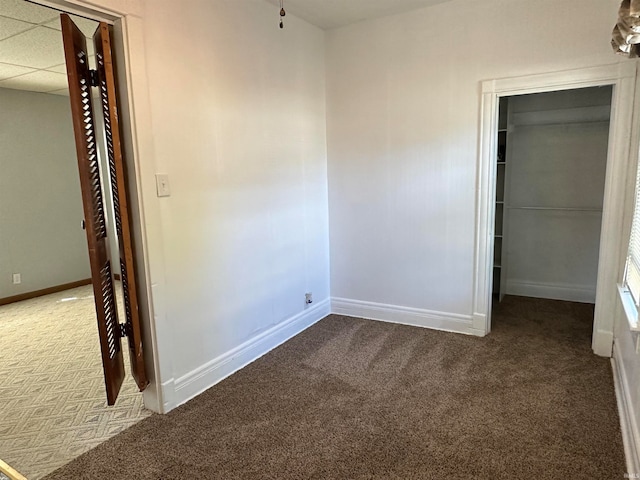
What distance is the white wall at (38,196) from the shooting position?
4.95 m

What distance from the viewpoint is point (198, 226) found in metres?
2.64

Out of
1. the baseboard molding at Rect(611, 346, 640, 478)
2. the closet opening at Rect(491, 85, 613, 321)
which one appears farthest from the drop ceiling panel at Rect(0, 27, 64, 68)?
the baseboard molding at Rect(611, 346, 640, 478)

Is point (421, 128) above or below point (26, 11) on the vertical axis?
below

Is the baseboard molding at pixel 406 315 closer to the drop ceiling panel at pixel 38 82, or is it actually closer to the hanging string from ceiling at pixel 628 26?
the hanging string from ceiling at pixel 628 26

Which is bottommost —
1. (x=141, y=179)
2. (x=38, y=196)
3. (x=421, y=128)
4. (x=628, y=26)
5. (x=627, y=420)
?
(x=627, y=420)

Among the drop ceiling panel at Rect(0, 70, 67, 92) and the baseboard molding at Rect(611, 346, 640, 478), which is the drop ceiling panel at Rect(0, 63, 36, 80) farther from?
the baseboard molding at Rect(611, 346, 640, 478)

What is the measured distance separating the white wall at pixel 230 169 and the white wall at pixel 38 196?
3.64 metres

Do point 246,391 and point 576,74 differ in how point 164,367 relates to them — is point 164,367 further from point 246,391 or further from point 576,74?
point 576,74

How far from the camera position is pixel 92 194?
2197 mm

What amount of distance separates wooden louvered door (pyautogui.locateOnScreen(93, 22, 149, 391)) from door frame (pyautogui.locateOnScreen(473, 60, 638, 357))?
2520 mm

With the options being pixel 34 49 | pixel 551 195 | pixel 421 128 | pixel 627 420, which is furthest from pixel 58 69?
pixel 627 420

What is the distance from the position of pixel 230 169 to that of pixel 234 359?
1.31 meters

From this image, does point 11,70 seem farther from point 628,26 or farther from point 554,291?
point 554,291

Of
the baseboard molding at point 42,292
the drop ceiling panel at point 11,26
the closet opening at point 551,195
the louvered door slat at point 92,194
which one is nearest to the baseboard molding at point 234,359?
the louvered door slat at point 92,194
